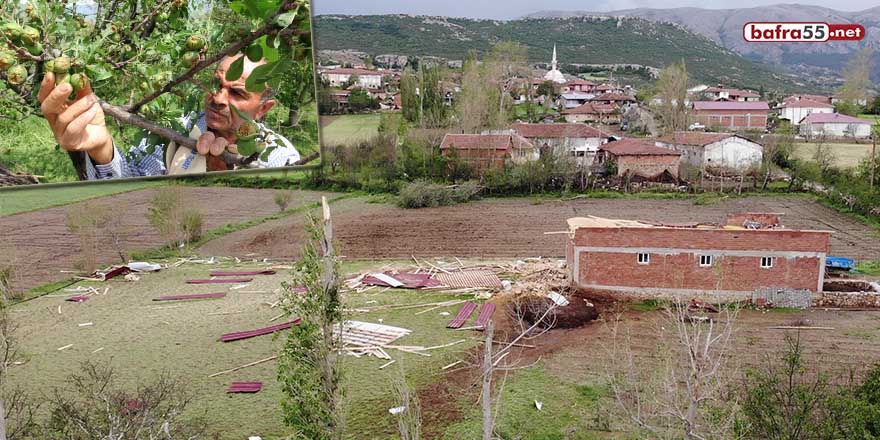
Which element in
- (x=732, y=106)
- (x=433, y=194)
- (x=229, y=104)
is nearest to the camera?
(x=229, y=104)

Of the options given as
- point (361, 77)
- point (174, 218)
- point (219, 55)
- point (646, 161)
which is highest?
point (361, 77)

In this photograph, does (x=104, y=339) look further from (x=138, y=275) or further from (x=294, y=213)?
(x=294, y=213)

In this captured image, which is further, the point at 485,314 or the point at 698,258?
the point at 698,258

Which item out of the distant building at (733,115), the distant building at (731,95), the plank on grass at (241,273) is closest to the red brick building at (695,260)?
the plank on grass at (241,273)

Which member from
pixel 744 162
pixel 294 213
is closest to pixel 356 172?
pixel 294 213

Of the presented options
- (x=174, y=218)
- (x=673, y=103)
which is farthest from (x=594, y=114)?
(x=174, y=218)

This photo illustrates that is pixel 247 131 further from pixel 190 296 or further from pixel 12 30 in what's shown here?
pixel 190 296
